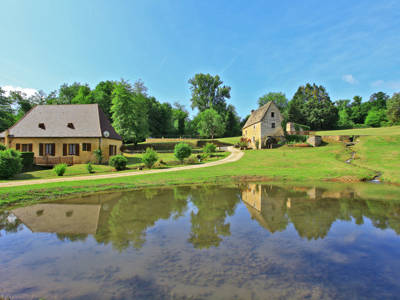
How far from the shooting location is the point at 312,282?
457 cm

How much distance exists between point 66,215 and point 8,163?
15.6m

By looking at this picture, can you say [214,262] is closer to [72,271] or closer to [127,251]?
[127,251]

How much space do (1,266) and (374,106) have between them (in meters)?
110

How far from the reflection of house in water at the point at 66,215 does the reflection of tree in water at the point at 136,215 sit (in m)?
0.60

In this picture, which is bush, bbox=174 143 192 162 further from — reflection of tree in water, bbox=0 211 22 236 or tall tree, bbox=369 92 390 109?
tall tree, bbox=369 92 390 109

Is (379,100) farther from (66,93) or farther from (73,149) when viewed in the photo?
(66,93)

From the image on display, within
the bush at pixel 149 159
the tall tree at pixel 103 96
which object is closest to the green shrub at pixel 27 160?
the bush at pixel 149 159

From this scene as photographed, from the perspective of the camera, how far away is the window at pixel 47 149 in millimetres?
30128

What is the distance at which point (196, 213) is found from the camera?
32.1 ft

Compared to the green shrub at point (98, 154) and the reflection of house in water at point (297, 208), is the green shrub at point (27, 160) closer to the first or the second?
the green shrub at point (98, 154)

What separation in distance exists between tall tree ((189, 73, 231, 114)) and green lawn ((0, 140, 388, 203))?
44.0 m

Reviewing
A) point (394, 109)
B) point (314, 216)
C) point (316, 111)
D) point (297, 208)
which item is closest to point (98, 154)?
point (297, 208)

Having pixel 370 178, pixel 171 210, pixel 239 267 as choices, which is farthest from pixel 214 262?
pixel 370 178

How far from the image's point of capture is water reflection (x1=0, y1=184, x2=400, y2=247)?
24.6 feet
